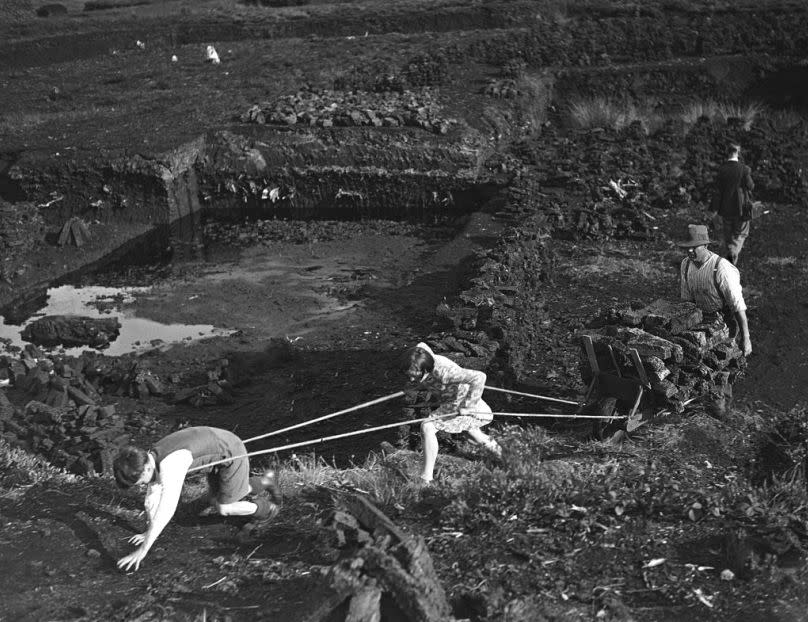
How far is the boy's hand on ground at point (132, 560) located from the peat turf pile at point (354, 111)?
14.6m

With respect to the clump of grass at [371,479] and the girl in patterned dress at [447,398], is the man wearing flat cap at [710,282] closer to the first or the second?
the girl in patterned dress at [447,398]

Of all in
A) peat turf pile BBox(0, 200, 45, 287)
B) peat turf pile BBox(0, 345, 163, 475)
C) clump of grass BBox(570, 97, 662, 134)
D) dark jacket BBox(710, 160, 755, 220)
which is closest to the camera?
peat turf pile BBox(0, 345, 163, 475)

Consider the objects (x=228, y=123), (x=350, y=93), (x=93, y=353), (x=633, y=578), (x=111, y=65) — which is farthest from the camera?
(x=111, y=65)

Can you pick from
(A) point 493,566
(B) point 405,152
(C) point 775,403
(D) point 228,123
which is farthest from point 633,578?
(D) point 228,123

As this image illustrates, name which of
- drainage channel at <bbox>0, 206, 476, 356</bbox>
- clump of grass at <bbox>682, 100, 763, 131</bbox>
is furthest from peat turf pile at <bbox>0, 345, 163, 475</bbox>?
clump of grass at <bbox>682, 100, 763, 131</bbox>

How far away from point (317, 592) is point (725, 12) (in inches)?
1071

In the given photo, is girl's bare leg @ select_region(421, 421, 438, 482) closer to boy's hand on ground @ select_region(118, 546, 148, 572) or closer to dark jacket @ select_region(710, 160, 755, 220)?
boy's hand on ground @ select_region(118, 546, 148, 572)

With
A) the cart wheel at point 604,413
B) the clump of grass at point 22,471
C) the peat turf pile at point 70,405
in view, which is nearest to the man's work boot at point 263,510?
the clump of grass at point 22,471

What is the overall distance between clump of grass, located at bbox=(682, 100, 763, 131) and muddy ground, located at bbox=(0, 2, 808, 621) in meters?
1.07

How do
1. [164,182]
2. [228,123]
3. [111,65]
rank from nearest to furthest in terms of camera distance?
1. [164,182]
2. [228,123]
3. [111,65]

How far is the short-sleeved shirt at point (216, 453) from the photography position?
676 cm

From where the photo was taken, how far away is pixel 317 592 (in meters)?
5.74

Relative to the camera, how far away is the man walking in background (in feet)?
42.2

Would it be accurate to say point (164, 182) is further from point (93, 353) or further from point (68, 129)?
point (93, 353)
